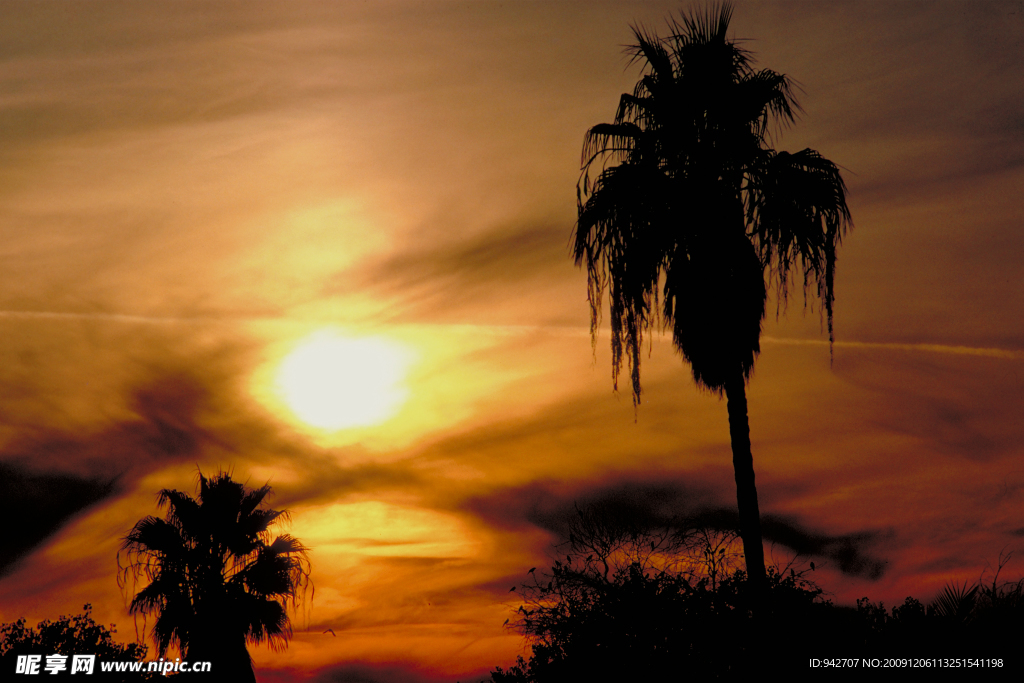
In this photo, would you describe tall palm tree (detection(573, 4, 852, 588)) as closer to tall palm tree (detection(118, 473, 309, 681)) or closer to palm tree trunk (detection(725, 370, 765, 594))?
palm tree trunk (detection(725, 370, 765, 594))

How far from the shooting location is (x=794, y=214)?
46.9ft

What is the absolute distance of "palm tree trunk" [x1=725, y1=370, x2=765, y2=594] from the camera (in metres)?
12.8

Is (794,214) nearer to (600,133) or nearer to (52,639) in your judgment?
(600,133)

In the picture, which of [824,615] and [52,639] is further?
[52,639]

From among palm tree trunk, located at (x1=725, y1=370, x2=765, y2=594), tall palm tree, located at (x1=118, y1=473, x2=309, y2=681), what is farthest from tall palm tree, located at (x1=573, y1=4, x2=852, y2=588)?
tall palm tree, located at (x1=118, y1=473, x2=309, y2=681)

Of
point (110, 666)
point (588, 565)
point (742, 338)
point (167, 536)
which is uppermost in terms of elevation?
point (742, 338)

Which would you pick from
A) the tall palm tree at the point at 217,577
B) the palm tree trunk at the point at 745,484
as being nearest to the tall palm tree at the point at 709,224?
the palm tree trunk at the point at 745,484

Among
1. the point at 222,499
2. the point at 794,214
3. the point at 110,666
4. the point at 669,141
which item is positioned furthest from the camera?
the point at 110,666

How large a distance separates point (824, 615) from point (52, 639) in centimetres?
2763

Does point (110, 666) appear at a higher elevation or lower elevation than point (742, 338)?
lower

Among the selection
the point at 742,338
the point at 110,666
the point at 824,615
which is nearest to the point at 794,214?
the point at 742,338

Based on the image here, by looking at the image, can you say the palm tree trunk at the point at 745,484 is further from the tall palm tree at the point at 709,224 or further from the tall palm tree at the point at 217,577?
the tall palm tree at the point at 217,577

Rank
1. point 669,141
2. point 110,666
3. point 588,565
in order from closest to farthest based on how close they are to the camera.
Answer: point 669,141, point 588,565, point 110,666

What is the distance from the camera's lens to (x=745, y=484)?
13.4 metres
